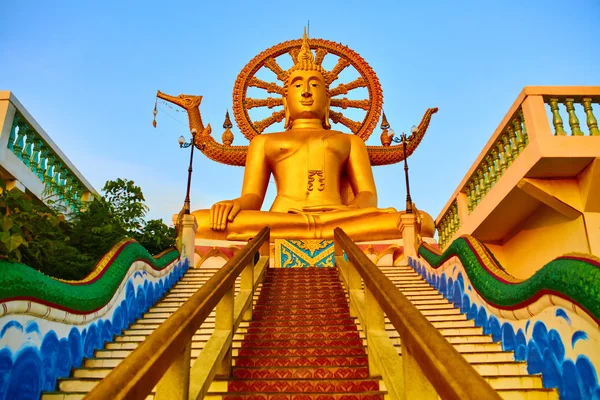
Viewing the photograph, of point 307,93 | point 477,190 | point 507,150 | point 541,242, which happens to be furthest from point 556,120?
point 307,93

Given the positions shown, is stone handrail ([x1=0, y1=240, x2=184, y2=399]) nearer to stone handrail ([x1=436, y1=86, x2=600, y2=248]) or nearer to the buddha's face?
stone handrail ([x1=436, y1=86, x2=600, y2=248])

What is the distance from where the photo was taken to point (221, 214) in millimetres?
9523

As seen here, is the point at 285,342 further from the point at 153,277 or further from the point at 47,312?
the point at 153,277

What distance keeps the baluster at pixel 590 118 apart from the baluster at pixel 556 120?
1.21 feet

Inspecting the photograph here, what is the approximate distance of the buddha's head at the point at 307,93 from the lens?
38.9 ft

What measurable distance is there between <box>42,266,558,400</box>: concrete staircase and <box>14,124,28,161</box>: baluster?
2.90 m

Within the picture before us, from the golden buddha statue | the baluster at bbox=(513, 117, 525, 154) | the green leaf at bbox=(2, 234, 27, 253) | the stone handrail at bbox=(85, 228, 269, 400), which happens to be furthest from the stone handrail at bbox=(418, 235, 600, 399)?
the golden buddha statue

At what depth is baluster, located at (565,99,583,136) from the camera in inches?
268

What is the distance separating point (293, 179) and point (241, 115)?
2.76 m

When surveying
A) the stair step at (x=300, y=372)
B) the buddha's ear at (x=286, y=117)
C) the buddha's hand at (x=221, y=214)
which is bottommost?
the stair step at (x=300, y=372)

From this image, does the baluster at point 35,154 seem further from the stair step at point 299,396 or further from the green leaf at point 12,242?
the stair step at point 299,396

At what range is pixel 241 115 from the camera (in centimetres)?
1290

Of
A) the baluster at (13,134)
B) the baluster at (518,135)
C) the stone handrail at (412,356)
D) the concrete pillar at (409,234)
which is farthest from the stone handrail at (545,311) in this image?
the baluster at (13,134)

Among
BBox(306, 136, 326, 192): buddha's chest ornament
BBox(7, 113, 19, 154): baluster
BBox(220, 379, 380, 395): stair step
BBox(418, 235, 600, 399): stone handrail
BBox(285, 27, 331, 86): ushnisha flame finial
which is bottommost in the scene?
BBox(220, 379, 380, 395): stair step
